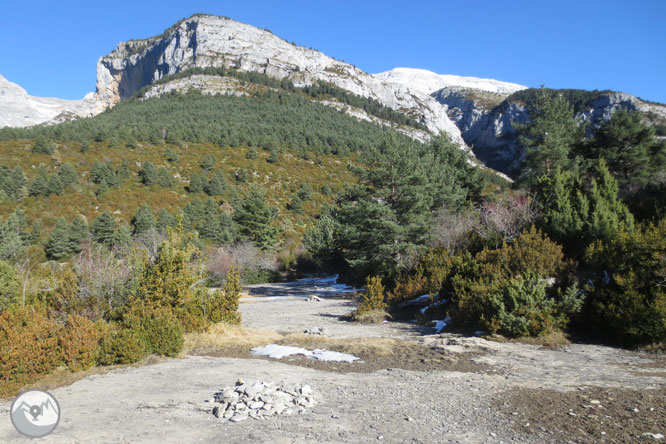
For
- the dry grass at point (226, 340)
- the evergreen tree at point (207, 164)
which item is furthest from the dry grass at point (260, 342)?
the evergreen tree at point (207, 164)

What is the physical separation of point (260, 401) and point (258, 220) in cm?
3456

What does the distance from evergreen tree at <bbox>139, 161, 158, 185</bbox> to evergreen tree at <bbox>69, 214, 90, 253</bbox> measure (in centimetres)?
1231

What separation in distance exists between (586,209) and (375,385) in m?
9.93

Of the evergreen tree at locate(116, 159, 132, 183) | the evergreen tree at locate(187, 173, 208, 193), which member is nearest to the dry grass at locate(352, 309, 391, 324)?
the evergreen tree at locate(187, 173, 208, 193)

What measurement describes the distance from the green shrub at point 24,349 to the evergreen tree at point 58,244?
28.2m

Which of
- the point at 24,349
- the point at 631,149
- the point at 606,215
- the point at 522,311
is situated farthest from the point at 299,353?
the point at 631,149

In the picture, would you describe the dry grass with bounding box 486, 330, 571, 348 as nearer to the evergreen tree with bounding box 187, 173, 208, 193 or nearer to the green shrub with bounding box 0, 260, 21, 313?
the green shrub with bounding box 0, 260, 21, 313

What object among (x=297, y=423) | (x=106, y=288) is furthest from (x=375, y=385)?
(x=106, y=288)

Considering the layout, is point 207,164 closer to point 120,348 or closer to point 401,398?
point 120,348

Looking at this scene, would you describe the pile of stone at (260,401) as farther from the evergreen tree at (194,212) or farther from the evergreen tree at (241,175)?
the evergreen tree at (241,175)

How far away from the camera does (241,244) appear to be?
115 feet

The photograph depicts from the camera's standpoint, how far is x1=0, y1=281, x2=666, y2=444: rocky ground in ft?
12.8

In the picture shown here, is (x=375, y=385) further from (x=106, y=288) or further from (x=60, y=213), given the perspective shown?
(x=60, y=213)

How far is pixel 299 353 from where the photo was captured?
7988 millimetres
